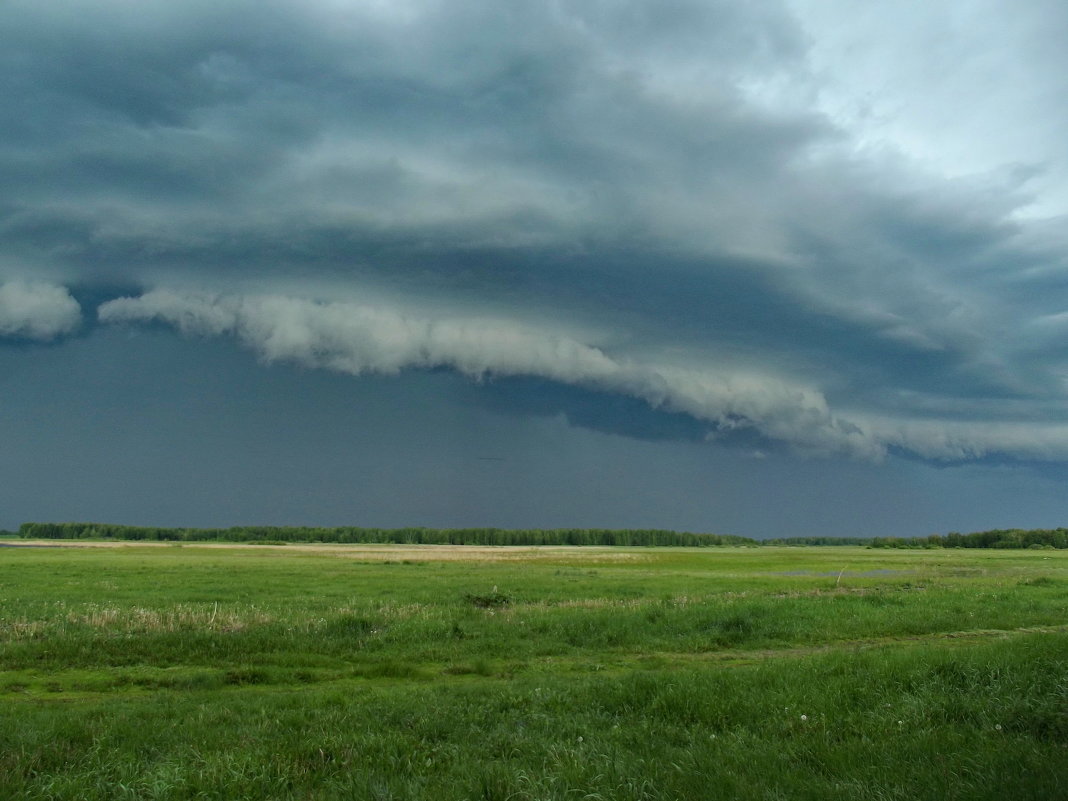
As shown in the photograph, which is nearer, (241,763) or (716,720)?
(241,763)

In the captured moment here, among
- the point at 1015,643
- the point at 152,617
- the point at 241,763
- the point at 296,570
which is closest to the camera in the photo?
the point at 241,763

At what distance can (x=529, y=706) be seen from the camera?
468 inches

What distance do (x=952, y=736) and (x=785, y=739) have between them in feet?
6.71

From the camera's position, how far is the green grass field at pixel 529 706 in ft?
24.4

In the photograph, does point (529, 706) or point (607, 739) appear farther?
point (529, 706)

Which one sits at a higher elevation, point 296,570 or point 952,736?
point 952,736

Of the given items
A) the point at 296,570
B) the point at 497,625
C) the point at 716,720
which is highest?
the point at 716,720

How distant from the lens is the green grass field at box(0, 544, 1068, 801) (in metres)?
7.45

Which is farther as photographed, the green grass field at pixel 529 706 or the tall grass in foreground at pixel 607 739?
the green grass field at pixel 529 706

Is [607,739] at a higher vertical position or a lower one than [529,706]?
higher

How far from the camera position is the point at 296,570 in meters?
62.2

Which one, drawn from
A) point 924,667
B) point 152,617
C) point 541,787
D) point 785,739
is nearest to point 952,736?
point 785,739

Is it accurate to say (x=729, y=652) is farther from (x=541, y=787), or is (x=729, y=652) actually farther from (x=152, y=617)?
(x=152, y=617)

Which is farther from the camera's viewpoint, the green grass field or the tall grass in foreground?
the green grass field
